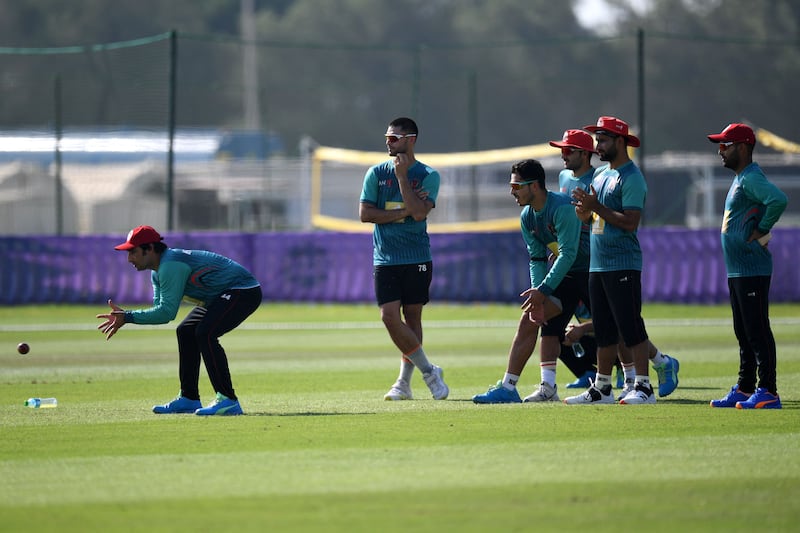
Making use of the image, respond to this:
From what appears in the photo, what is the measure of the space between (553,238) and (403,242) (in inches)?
51.3

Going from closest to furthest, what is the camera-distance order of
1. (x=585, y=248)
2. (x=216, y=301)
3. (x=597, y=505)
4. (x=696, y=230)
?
1. (x=597, y=505)
2. (x=216, y=301)
3. (x=585, y=248)
4. (x=696, y=230)

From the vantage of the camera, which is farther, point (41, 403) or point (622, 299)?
point (41, 403)

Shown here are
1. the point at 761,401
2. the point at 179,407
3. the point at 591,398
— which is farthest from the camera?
the point at 591,398

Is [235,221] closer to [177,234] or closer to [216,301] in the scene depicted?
[177,234]

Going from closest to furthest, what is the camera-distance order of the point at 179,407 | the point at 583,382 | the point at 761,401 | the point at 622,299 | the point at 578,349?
the point at 761,401 < the point at 622,299 < the point at 179,407 < the point at 578,349 < the point at 583,382

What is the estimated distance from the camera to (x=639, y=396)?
37.3 ft

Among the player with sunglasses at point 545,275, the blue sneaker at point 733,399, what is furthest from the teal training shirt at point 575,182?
the blue sneaker at point 733,399

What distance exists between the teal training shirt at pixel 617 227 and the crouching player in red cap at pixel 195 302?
112 inches

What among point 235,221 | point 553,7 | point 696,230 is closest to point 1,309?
point 235,221

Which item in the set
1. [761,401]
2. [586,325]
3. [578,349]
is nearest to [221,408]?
[586,325]

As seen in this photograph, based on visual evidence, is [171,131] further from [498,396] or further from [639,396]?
[639,396]

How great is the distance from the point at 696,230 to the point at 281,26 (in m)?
62.4

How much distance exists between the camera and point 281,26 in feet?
280

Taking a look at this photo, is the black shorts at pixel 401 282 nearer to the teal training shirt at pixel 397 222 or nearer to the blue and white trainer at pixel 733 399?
the teal training shirt at pixel 397 222
